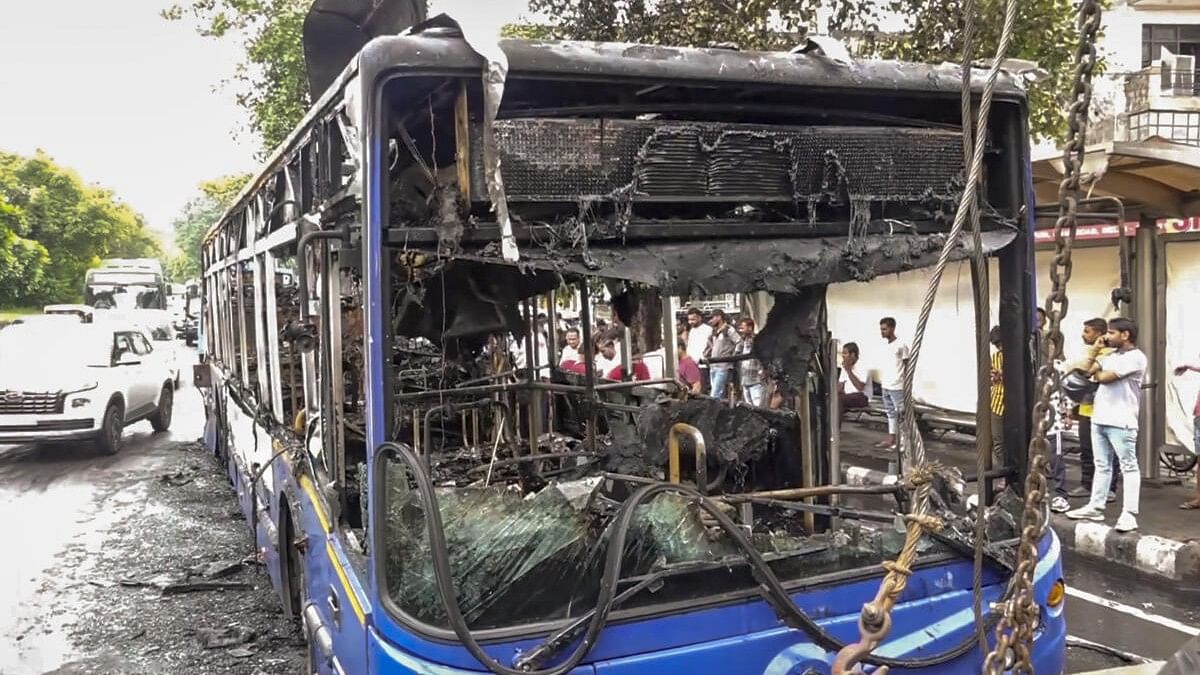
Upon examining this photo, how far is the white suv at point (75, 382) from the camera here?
11.4m

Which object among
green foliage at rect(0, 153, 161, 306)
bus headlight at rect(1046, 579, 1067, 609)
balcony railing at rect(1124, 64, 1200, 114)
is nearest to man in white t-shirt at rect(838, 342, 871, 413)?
bus headlight at rect(1046, 579, 1067, 609)

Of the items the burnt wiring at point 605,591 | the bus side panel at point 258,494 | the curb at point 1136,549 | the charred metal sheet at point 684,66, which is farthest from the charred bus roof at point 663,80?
the curb at point 1136,549

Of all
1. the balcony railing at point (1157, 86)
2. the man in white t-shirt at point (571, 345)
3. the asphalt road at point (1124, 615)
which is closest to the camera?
the asphalt road at point (1124, 615)

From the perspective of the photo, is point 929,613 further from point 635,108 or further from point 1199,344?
point 1199,344

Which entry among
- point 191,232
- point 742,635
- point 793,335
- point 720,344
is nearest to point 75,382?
point 720,344

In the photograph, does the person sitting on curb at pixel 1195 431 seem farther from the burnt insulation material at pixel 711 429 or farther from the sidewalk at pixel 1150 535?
the burnt insulation material at pixel 711 429

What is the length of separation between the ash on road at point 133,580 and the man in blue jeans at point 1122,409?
5994 mm

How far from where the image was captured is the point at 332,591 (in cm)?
336

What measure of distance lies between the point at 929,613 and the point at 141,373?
42.3ft

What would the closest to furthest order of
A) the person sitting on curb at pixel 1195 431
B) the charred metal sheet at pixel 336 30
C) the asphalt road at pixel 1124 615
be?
1. the asphalt road at pixel 1124 615
2. the charred metal sheet at pixel 336 30
3. the person sitting on curb at pixel 1195 431

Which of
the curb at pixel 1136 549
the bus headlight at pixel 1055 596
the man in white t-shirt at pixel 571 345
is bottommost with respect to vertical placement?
the curb at pixel 1136 549

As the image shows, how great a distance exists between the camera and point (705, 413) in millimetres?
3826

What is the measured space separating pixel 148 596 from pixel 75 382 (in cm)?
647

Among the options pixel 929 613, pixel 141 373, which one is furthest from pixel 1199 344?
pixel 141 373
